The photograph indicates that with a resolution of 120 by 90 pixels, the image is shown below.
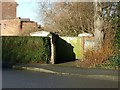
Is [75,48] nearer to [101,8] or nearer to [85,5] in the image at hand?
[85,5]

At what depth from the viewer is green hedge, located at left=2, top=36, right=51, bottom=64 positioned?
79.3 ft

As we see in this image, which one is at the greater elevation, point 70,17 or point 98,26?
point 70,17

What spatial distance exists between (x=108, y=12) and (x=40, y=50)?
585 centimetres

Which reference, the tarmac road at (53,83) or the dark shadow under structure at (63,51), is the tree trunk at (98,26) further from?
the tarmac road at (53,83)

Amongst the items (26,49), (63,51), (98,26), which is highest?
(98,26)

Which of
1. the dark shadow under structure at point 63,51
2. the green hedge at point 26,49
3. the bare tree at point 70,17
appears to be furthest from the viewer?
the bare tree at point 70,17

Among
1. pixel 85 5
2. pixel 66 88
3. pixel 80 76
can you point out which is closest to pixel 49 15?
pixel 85 5

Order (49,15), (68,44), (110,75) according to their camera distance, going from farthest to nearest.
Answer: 1. (49,15)
2. (68,44)
3. (110,75)

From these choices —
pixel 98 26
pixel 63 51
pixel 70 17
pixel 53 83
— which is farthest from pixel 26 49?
pixel 53 83

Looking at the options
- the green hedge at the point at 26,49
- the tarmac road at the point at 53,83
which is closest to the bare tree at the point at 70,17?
the green hedge at the point at 26,49

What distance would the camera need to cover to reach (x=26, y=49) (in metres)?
25.0

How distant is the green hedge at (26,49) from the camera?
2417cm

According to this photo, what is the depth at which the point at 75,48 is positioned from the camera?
2962 cm

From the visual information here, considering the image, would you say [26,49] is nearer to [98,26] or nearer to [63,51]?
[63,51]
